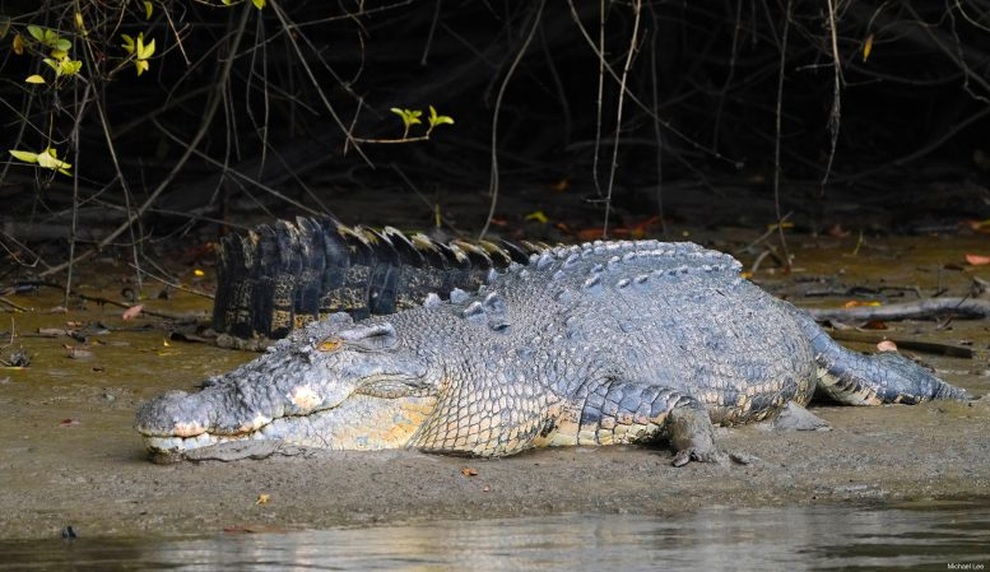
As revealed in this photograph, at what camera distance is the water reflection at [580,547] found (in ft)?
13.8

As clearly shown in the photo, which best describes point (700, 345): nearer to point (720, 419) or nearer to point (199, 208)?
point (720, 419)

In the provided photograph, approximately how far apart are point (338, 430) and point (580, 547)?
3.86ft

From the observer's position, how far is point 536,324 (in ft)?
19.6

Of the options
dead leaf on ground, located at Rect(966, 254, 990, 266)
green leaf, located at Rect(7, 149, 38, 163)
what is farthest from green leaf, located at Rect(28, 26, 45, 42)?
dead leaf on ground, located at Rect(966, 254, 990, 266)

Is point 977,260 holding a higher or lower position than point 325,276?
higher

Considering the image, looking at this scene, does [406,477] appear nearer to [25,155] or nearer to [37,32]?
[25,155]

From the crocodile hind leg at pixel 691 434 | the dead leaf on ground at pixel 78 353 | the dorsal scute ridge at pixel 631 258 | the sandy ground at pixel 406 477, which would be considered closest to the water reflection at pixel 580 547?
the sandy ground at pixel 406 477

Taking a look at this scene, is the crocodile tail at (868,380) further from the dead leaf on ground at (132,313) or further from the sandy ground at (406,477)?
the dead leaf on ground at (132,313)

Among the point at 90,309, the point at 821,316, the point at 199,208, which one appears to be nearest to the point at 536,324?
the point at 821,316

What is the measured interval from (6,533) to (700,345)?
107 inches

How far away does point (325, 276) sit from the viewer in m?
7.60

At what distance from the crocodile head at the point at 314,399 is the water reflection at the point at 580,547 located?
0.60 metres

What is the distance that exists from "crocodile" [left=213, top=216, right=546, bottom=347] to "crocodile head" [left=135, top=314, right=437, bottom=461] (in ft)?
6.13

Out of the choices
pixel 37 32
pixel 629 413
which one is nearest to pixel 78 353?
pixel 37 32
